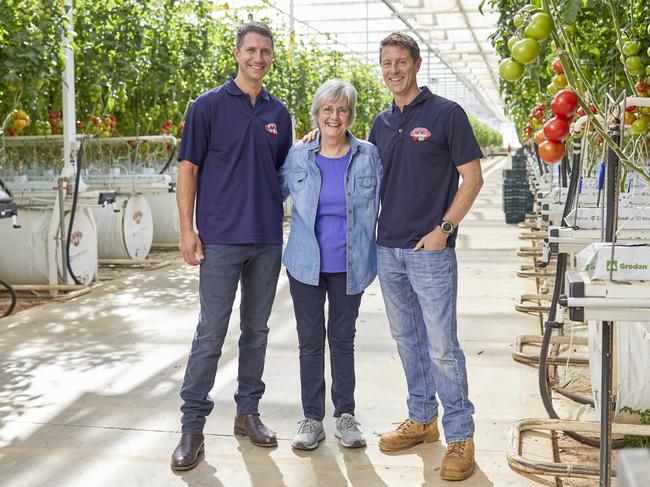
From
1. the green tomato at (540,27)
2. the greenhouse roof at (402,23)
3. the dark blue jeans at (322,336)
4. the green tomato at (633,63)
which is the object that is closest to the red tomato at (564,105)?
the green tomato at (633,63)

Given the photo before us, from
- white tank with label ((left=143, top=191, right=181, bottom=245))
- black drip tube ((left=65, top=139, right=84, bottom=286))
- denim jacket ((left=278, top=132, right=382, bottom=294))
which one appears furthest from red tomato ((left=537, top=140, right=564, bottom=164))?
white tank with label ((left=143, top=191, right=181, bottom=245))

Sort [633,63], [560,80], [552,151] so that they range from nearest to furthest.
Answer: [552,151]
[633,63]
[560,80]

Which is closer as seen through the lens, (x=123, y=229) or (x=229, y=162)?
(x=229, y=162)

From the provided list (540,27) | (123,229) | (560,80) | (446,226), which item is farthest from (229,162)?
(123,229)

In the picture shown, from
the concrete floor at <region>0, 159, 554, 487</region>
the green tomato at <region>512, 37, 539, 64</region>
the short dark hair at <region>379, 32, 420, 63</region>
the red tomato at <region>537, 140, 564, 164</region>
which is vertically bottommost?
the concrete floor at <region>0, 159, 554, 487</region>

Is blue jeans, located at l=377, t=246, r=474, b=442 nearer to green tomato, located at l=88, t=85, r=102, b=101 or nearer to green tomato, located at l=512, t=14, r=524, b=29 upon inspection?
green tomato, located at l=512, t=14, r=524, b=29

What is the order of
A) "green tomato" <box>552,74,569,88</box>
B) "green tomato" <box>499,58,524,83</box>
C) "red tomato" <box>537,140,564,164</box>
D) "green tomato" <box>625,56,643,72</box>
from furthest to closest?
"green tomato" <box>552,74,569,88</box> < "green tomato" <box>625,56,643,72</box> < "red tomato" <box>537,140,564,164</box> < "green tomato" <box>499,58,524,83</box>

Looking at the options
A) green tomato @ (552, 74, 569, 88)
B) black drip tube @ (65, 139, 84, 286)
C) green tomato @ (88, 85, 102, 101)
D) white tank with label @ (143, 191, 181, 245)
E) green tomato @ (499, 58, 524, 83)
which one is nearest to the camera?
green tomato @ (499, 58, 524, 83)

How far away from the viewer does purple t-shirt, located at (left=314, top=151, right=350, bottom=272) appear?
2.93 m

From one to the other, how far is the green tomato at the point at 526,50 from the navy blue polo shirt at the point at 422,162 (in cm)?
118

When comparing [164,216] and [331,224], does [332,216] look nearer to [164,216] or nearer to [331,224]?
[331,224]

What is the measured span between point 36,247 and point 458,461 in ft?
15.4

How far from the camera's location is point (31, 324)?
5.28 metres

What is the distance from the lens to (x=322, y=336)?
3.05m
